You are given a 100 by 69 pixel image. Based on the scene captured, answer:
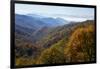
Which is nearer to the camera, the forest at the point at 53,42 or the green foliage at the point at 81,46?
the forest at the point at 53,42

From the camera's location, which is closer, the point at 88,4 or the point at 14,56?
the point at 14,56

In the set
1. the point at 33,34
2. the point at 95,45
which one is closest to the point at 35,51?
the point at 33,34

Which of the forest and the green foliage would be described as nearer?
the forest

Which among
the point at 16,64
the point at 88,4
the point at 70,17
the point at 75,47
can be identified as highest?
the point at 88,4

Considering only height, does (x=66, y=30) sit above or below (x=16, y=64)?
above

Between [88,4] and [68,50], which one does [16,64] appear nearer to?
[68,50]

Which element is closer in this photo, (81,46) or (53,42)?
(53,42)
